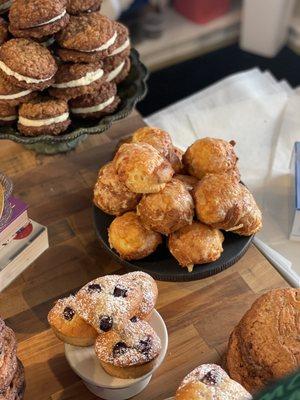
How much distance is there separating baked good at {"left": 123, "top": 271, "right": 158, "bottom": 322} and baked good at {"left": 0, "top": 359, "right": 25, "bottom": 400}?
0.18 meters

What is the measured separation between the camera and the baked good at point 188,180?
1.00 m

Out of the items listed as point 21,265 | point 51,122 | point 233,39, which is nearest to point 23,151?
point 51,122

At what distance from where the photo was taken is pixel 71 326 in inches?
31.4

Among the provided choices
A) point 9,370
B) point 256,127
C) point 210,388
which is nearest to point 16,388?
point 9,370

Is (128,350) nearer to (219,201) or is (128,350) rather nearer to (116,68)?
(219,201)

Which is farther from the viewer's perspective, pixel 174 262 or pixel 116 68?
pixel 116 68

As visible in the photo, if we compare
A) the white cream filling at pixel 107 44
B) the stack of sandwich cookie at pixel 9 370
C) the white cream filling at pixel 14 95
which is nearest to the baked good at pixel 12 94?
the white cream filling at pixel 14 95

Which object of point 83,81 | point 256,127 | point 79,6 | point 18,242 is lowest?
point 256,127

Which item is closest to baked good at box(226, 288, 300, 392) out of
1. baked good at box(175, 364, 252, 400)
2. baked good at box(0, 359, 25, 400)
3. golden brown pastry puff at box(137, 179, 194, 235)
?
baked good at box(175, 364, 252, 400)

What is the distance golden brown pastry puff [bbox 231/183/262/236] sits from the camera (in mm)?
961

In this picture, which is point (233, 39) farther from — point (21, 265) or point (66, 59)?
point (21, 265)

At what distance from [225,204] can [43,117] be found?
0.40m

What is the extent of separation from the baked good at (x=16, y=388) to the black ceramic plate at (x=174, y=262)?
26 cm

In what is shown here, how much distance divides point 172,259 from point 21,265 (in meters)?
0.29
